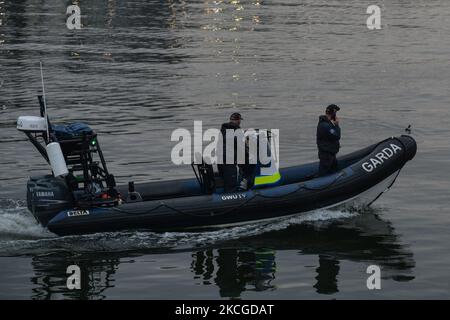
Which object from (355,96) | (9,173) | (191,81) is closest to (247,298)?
(9,173)

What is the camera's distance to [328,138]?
17.7 metres

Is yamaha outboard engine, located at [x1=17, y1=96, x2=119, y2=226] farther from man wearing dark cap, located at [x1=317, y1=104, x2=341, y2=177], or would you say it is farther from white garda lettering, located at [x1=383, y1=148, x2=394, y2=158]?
white garda lettering, located at [x1=383, y1=148, x2=394, y2=158]

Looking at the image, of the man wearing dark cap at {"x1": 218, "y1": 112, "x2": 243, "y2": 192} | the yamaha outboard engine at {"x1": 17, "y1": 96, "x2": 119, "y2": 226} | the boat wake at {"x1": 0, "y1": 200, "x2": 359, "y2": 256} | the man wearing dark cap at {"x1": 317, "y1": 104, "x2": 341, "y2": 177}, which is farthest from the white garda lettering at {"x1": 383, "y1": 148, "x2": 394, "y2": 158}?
the yamaha outboard engine at {"x1": 17, "y1": 96, "x2": 119, "y2": 226}

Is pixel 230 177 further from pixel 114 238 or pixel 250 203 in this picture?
pixel 114 238

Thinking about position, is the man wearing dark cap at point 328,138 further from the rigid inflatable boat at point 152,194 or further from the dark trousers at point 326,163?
the rigid inflatable boat at point 152,194

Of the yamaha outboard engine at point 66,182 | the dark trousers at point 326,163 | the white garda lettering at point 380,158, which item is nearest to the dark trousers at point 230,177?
the dark trousers at point 326,163

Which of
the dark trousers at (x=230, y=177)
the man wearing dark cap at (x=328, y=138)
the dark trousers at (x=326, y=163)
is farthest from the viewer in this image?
the dark trousers at (x=326, y=163)

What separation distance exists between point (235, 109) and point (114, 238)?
13200 millimetres

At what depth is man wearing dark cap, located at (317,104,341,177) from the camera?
694 inches

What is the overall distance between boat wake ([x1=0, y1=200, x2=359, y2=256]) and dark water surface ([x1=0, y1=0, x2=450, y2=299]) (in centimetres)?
3

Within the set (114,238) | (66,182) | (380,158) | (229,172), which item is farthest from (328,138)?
(66,182)

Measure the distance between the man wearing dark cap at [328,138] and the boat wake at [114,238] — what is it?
92 cm

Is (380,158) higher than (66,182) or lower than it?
higher

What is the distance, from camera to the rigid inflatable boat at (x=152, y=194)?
16.4 metres
